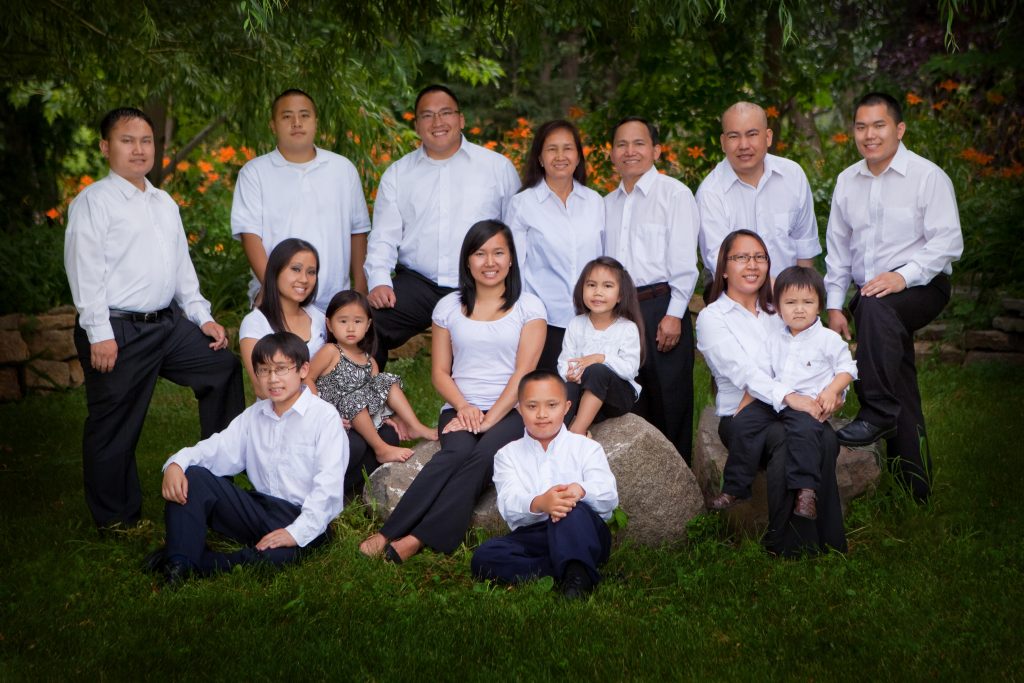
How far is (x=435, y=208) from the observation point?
19.2ft

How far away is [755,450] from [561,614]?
1192mm

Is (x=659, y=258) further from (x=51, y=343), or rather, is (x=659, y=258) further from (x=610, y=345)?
(x=51, y=343)

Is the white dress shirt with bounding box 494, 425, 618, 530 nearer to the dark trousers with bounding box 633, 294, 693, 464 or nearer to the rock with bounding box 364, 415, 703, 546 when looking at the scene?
the rock with bounding box 364, 415, 703, 546

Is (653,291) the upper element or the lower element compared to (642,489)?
upper

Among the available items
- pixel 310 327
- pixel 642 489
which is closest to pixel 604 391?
pixel 642 489

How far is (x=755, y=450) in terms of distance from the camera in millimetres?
4812

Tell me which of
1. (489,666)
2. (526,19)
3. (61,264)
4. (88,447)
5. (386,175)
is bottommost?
(489,666)

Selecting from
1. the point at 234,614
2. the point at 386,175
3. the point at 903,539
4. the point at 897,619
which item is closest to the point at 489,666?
the point at 234,614

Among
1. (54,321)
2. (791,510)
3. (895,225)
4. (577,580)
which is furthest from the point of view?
(54,321)

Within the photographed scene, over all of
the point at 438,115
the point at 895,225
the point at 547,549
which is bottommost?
the point at 547,549

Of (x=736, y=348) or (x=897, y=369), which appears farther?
(x=897, y=369)

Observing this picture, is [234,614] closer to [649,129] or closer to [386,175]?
[386,175]

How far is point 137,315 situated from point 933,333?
582cm

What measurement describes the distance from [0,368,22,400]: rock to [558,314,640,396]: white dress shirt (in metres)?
4.57
